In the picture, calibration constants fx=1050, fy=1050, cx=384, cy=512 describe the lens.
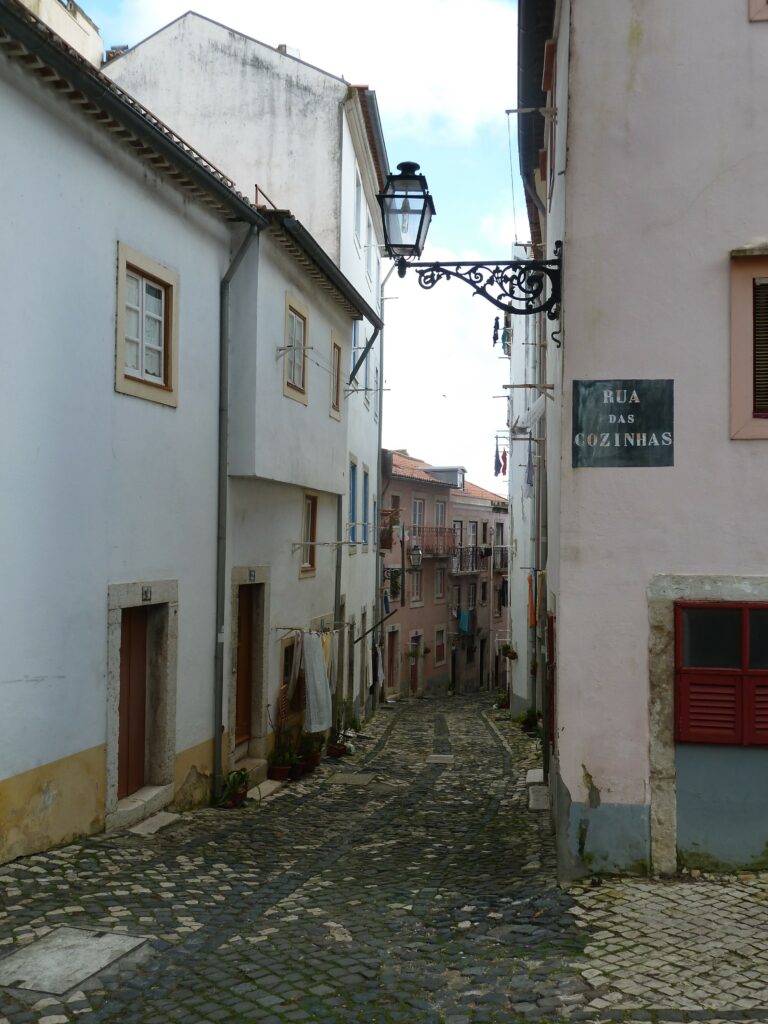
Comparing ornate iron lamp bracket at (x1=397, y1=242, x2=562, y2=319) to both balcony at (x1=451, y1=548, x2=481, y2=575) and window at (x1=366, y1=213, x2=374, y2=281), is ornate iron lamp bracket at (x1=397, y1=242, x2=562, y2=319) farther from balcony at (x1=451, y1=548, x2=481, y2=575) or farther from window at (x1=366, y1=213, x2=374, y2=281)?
balcony at (x1=451, y1=548, x2=481, y2=575)

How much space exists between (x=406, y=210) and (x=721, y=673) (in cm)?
420

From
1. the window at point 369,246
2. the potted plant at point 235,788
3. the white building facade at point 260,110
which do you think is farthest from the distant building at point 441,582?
the potted plant at point 235,788

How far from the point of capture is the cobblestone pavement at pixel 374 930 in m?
5.32

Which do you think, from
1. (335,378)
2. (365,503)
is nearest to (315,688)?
(335,378)

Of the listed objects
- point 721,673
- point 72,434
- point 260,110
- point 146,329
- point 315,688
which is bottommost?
point 315,688

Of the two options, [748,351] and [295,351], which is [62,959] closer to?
[748,351]

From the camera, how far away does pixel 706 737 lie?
7.18 m

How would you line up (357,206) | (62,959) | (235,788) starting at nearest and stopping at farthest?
(62,959) → (235,788) → (357,206)

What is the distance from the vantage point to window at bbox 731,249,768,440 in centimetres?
719

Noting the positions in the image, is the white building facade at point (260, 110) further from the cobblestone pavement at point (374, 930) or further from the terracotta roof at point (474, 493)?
the terracotta roof at point (474, 493)

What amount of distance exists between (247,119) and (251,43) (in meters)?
1.33

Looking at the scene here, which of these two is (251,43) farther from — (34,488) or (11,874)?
(11,874)

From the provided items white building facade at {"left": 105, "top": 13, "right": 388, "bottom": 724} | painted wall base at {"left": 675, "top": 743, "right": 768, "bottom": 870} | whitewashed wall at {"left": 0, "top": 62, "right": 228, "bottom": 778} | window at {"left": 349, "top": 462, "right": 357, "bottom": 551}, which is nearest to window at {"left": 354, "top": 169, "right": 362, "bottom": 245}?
white building facade at {"left": 105, "top": 13, "right": 388, "bottom": 724}

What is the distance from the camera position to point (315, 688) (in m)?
13.7
